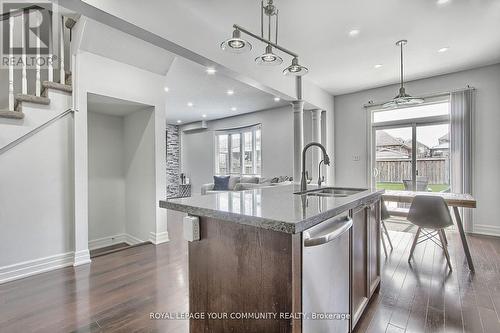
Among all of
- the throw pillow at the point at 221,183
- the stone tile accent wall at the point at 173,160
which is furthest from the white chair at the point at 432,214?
the stone tile accent wall at the point at 173,160

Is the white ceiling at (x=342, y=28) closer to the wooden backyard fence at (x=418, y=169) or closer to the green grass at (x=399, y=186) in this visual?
the wooden backyard fence at (x=418, y=169)

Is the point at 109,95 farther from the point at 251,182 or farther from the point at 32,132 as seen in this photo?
the point at 251,182

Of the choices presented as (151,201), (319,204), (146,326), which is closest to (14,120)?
(151,201)

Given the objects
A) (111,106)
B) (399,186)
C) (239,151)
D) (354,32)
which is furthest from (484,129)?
(111,106)

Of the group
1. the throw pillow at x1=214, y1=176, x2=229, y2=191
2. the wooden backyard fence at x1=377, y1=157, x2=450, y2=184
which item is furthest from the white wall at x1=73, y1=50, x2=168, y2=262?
the wooden backyard fence at x1=377, y1=157, x2=450, y2=184

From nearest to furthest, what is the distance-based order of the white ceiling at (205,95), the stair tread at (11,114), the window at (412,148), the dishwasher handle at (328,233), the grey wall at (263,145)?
the dishwasher handle at (328,233)
the stair tread at (11,114)
the white ceiling at (205,95)
the window at (412,148)
the grey wall at (263,145)

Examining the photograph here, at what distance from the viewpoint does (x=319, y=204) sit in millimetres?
1356

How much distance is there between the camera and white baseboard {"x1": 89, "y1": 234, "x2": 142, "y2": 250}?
3.89 meters

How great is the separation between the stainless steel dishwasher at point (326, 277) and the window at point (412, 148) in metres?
3.53

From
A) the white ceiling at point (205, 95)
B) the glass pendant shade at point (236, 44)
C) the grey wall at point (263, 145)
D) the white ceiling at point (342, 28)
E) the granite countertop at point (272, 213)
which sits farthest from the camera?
the grey wall at point (263, 145)

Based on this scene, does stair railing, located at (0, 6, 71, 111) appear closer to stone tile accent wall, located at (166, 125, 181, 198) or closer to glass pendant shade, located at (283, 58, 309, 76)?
glass pendant shade, located at (283, 58, 309, 76)

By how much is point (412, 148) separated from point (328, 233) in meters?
4.44

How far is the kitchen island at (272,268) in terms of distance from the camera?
1048 millimetres

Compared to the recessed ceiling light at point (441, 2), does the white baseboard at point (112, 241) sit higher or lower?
lower
